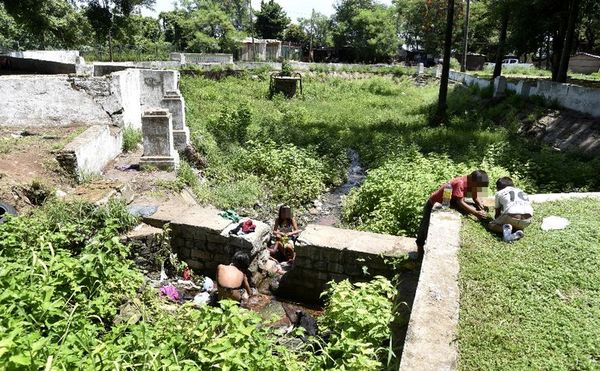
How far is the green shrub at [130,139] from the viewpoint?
10469 mm

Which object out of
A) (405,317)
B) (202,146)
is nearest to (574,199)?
(405,317)

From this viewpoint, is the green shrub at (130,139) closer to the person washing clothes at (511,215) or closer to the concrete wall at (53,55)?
the person washing clothes at (511,215)

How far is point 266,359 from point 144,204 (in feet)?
16.1

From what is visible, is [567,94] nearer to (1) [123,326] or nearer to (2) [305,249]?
(2) [305,249]

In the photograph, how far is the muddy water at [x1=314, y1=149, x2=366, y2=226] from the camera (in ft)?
31.1

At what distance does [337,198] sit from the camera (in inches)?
421

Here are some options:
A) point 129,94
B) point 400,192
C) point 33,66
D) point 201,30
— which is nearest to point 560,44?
point 400,192

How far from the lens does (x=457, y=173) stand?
879 centimetres

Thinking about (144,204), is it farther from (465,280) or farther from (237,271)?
(465,280)

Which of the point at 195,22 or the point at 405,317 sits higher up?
the point at 195,22

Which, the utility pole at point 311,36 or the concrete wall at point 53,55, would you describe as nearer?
the concrete wall at point 53,55

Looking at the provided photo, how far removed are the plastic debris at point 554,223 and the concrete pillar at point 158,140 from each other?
672 centimetres

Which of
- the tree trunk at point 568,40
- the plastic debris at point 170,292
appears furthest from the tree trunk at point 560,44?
the plastic debris at point 170,292

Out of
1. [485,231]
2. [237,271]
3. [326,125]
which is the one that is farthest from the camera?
[326,125]
